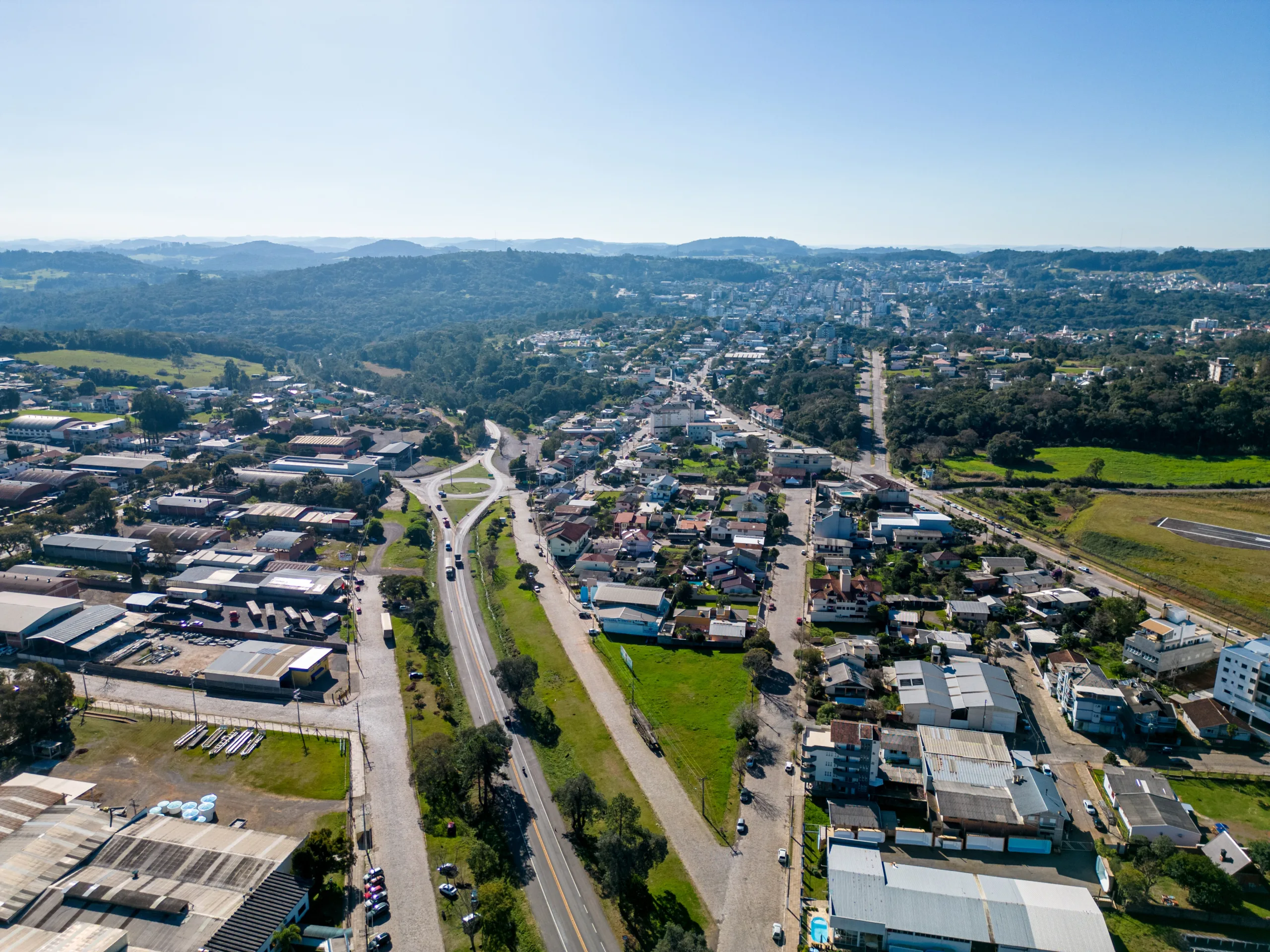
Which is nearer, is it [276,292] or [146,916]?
[146,916]

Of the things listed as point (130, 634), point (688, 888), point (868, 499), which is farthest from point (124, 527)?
point (868, 499)

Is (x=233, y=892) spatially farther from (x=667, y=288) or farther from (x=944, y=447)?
(x=667, y=288)

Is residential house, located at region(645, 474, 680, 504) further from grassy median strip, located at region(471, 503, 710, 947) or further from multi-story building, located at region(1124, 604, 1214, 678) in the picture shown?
multi-story building, located at region(1124, 604, 1214, 678)

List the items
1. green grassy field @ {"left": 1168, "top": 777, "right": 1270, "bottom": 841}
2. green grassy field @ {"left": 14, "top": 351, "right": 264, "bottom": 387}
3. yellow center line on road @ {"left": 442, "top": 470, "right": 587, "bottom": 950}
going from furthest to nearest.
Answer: green grassy field @ {"left": 14, "top": 351, "right": 264, "bottom": 387} → green grassy field @ {"left": 1168, "top": 777, "right": 1270, "bottom": 841} → yellow center line on road @ {"left": 442, "top": 470, "right": 587, "bottom": 950}

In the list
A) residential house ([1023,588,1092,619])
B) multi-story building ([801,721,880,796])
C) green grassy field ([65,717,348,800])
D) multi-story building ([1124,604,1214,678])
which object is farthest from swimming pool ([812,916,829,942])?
residential house ([1023,588,1092,619])

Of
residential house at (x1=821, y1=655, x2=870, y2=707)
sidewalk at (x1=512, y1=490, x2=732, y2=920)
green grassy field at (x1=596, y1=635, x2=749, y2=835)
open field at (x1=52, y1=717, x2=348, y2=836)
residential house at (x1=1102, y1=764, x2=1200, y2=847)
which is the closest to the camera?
sidewalk at (x1=512, y1=490, x2=732, y2=920)

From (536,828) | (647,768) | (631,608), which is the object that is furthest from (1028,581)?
(536,828)
